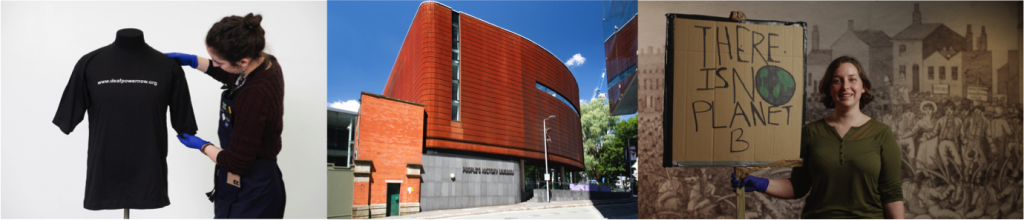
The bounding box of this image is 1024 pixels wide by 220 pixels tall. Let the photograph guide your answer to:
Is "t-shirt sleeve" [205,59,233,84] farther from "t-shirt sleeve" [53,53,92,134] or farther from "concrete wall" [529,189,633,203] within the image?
"concrete wall" [529,189,633,203]

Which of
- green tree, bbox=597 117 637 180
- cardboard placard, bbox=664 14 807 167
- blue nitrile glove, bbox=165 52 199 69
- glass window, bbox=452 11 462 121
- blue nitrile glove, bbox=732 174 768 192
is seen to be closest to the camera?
blue nitrile glove, bbox=732 174 768 192

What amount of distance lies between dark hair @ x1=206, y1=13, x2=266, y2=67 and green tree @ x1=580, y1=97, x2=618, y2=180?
101ft

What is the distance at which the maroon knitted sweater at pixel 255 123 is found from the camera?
7.20ft

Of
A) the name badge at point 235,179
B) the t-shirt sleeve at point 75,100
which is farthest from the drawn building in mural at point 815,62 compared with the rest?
the t-shirt sleeve at point 75,100

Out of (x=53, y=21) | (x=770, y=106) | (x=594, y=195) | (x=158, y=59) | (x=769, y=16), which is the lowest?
(x=594, y=195)

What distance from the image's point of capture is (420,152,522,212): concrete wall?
47.0 ft

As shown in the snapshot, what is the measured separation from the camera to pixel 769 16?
4.91 metres

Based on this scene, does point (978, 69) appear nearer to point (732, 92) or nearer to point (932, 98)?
point (932, 98)

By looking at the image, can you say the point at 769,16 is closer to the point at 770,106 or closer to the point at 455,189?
the point at 770,106

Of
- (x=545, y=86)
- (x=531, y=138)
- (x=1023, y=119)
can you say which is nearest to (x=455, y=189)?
(x=531, y=138)

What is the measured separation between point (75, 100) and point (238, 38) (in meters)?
1.52

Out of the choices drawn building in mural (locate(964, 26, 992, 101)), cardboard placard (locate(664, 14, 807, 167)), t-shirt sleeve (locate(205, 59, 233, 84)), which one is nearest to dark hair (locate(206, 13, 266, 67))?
t-shirt sleeve (locate(205, 59, 233, 84))

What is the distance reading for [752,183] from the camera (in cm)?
246

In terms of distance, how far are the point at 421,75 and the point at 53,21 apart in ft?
35.0
